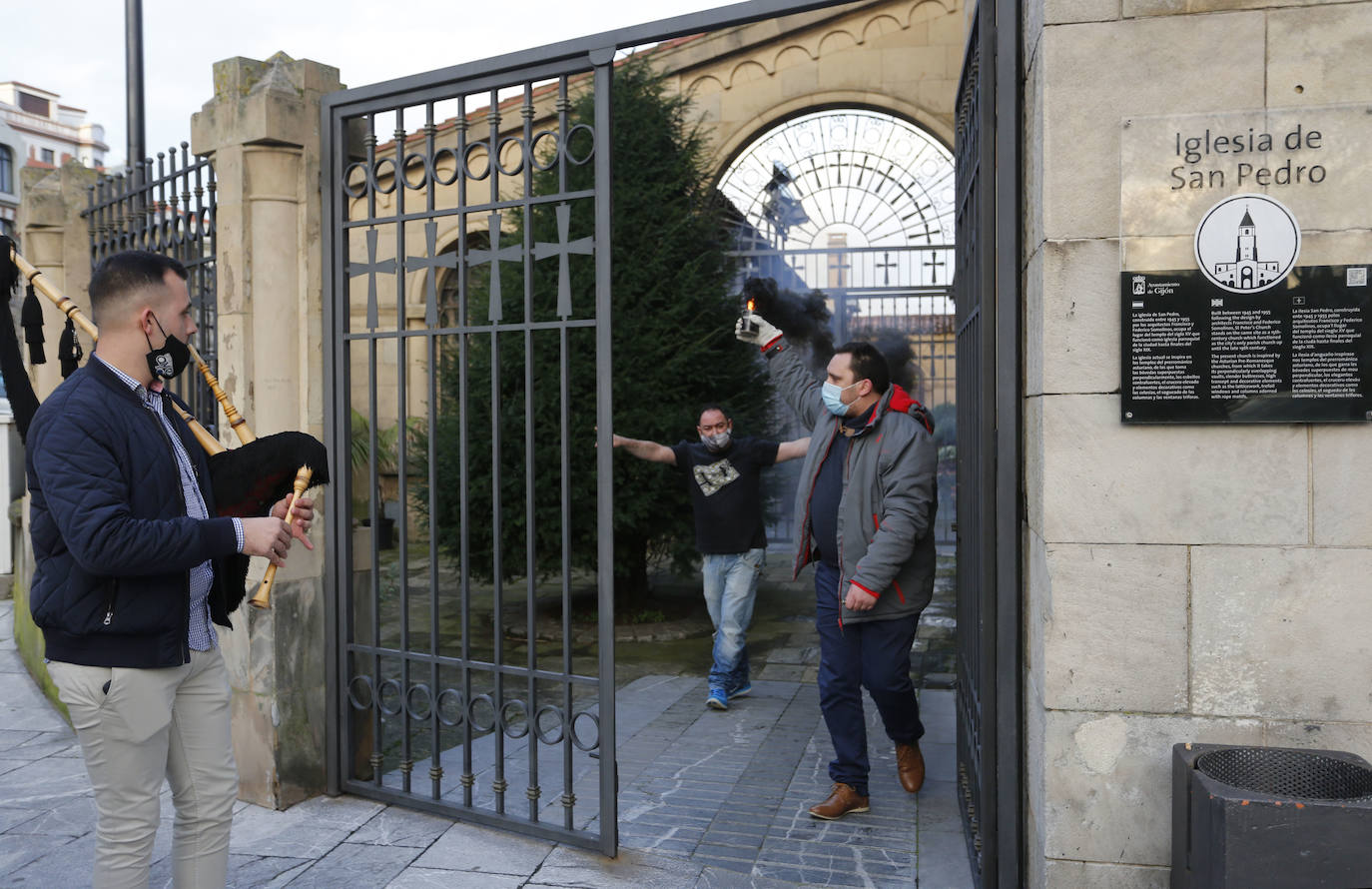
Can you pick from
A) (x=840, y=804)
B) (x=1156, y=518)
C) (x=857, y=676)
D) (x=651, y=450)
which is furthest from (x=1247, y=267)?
(x=651, y=450)

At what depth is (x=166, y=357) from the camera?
3.20 metres

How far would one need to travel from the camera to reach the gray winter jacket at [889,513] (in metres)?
4.61

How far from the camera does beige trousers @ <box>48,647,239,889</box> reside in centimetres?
296

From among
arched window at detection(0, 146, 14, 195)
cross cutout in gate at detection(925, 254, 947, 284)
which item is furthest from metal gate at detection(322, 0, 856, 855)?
arched window at detection(0, 146, 14, 195)

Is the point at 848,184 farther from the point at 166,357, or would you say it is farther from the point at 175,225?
the point at 166,357

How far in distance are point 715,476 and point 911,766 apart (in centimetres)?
256

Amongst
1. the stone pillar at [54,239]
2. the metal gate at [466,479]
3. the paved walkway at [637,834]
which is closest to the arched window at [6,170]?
the stone pillar at [54,239]

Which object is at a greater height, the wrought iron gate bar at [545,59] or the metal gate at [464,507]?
the wrought iron gate bar at [545,59]

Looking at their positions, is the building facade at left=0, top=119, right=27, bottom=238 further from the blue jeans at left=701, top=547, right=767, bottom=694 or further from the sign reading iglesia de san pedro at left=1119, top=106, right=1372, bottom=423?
the sign reading iglesia de san pedro at left=1119, top=106, right=1372, bottom=423

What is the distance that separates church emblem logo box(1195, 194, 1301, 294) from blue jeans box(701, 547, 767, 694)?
4.18 m

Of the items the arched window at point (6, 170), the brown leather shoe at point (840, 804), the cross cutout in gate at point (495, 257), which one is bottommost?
the brown leather shoe at point (840, 804)

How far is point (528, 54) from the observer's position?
443cm

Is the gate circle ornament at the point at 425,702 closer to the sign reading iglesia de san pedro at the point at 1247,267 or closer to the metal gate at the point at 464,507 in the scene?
the metal gate at the point at 464,507

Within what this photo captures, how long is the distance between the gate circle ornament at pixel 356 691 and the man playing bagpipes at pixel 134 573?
1.71m
